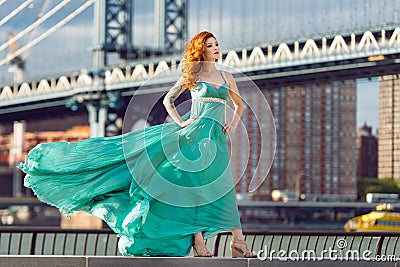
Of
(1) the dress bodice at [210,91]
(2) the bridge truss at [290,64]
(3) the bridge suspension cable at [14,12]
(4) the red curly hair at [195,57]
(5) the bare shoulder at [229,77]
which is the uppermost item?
(3) the bridge suspension cable at [14,12]

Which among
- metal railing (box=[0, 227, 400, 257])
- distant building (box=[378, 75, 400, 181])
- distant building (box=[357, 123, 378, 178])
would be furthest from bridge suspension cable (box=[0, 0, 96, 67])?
metal railing (box=[0, 227, 400, 257])

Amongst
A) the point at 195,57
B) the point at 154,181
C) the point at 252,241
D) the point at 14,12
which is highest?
the point at 14,12

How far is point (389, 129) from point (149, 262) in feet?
201

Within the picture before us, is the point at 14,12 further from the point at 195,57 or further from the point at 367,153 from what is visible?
the point at 367,153

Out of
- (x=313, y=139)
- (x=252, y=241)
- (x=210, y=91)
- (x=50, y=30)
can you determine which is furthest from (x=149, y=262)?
(x=313, y=139)

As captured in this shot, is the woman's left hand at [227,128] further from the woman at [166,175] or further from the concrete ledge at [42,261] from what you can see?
the concrete ledge at [42,261]

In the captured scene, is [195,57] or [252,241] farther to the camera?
[252,241]

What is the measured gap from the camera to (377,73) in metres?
31.5

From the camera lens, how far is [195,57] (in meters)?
8.09

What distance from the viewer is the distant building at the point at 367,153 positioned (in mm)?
76375

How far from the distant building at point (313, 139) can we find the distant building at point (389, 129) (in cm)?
1116

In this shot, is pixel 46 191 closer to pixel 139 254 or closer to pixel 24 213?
pixel 139 254

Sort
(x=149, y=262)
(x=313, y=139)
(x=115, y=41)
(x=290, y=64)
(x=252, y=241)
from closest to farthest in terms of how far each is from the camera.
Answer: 1. (x=149, y=262)
2. (x=252, y=241)
3. (x=290, y=64)
4. (x=115, y=41)
5. (x=313, y=139)

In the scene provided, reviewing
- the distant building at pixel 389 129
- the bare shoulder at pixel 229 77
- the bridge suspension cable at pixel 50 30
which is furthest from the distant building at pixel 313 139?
→ the bare shoulder at pixel 229 77
